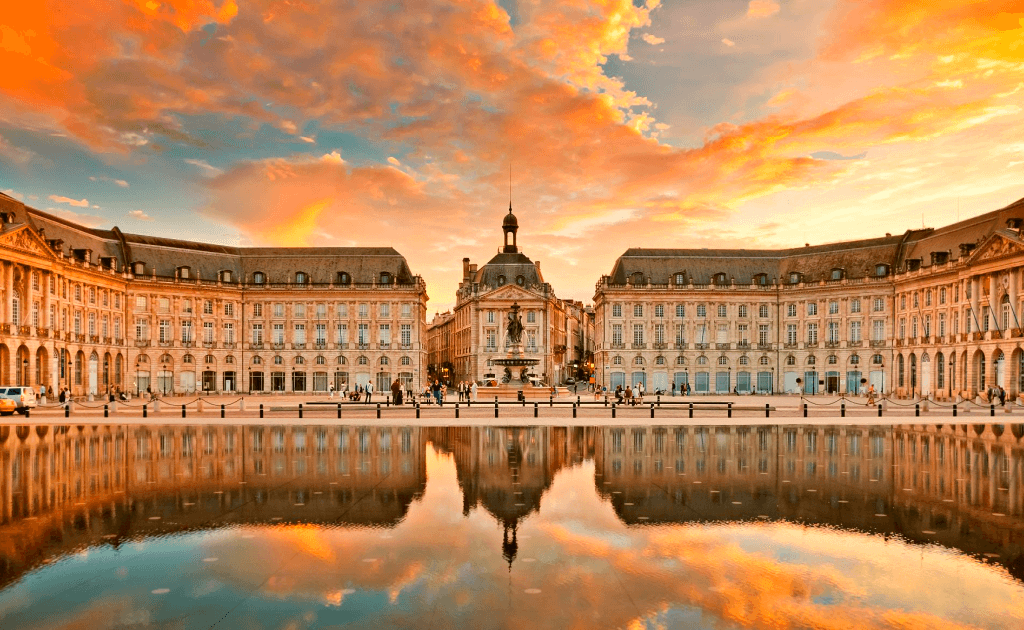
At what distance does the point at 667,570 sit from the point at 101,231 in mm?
90176

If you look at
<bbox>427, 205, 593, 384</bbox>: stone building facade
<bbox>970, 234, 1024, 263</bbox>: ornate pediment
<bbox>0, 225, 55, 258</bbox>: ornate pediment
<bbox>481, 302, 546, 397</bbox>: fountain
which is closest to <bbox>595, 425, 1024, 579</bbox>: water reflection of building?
<bbox>481, 302, 546, 397</bbox>: fountain

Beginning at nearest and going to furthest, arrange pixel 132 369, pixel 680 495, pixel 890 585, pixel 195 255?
1. pixel 890 585
2. pixel 680 495
3. pixel 132 369
4. pixel 195 255

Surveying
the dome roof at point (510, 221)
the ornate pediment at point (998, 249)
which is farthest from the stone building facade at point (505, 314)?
the ornate pediment at point (998, 249)

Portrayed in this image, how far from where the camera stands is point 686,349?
9512 cm

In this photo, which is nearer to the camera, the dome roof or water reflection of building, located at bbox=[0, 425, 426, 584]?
water reflection of building, located at bbox=[0, 425, 426, 584]

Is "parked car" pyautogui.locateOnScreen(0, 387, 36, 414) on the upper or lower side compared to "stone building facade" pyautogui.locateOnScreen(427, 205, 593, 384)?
lower

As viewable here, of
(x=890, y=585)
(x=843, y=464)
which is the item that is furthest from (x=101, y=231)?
(x=890, y=585)

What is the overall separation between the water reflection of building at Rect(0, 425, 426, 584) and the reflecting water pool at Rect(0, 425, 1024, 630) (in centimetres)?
10

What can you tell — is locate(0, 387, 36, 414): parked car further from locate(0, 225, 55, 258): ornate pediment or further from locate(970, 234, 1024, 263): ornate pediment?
locate(970, 234, 1024, 263): ornate pediment

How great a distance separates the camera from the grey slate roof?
84.9 m

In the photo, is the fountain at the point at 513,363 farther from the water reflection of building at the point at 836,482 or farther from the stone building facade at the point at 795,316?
the stone building facade at the point at 795,316

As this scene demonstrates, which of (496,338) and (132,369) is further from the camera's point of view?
(496,338)

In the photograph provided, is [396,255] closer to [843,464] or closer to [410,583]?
[843,464]

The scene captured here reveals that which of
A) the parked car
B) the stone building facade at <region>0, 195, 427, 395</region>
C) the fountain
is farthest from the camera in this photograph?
the stone building facade at <region>0, 195, 427, 395</region>
